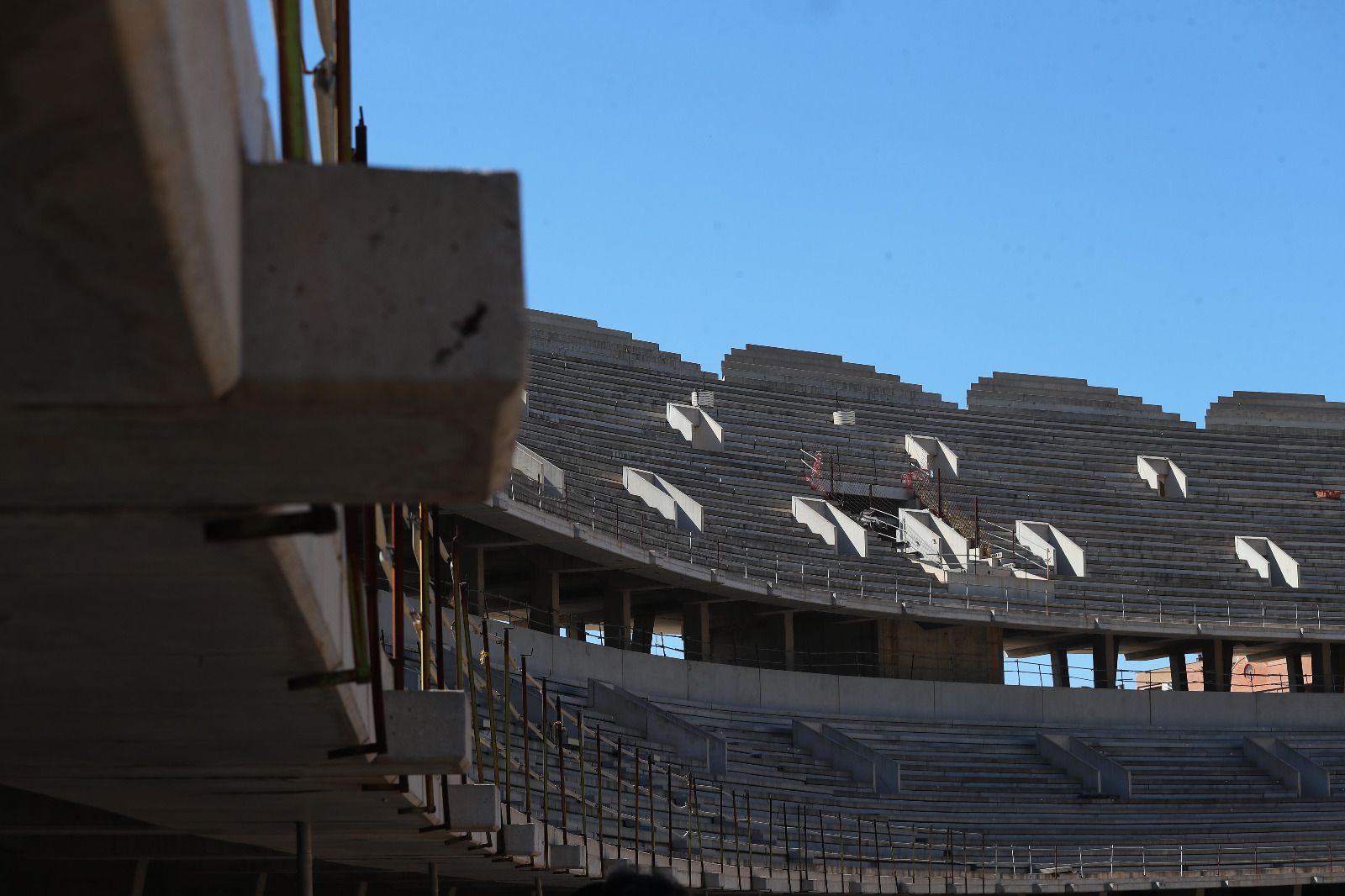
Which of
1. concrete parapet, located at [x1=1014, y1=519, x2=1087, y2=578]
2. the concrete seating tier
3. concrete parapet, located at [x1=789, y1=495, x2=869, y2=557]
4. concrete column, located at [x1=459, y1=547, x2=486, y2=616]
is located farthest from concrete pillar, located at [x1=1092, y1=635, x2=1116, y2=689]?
concrete column, located at [x1=459, y1=547, x2=486, y2=616]

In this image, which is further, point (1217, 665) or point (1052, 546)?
point (1217, 665)

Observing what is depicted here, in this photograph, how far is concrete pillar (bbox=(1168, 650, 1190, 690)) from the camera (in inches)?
1646

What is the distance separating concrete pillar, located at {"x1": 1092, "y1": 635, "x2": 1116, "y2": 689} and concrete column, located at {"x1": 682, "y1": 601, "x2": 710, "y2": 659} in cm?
970

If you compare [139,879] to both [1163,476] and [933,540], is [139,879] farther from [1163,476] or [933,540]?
[1163,476]

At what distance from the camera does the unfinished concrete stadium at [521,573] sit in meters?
1.94

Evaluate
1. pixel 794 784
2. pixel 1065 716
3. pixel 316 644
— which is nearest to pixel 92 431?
pixel 316 644

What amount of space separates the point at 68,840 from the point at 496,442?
10308 millimetres

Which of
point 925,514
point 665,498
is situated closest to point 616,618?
point 665,498

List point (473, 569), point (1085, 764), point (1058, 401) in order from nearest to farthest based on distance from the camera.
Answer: point (473, 569) < point (1085, 764) < point (1058, 401)

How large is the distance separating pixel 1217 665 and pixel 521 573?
17326 mm

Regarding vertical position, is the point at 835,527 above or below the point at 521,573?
above

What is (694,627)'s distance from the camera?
36.4 metres

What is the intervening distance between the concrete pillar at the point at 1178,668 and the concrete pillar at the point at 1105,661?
8.56 feet

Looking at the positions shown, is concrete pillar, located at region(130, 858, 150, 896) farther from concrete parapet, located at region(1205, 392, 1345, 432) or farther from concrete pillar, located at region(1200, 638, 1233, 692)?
concrete parapet, located at region(1205, 392, 1345, 432)
